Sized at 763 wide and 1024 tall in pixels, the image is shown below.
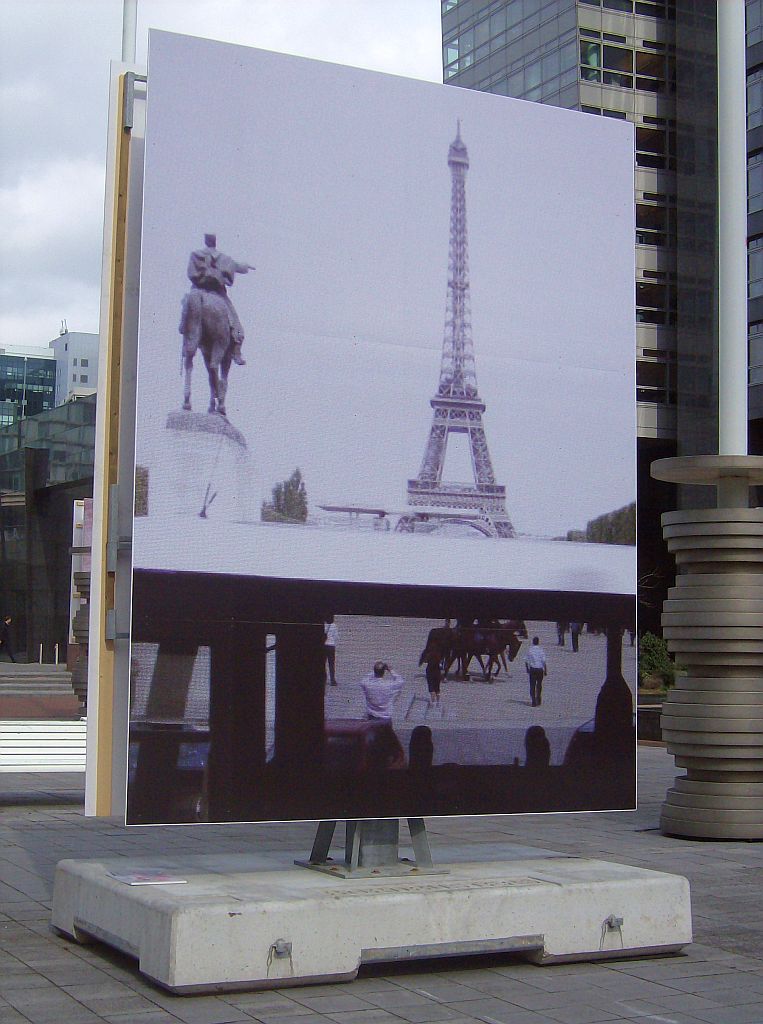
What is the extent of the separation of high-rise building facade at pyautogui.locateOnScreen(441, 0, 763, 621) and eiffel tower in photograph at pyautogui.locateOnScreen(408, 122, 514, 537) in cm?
4373

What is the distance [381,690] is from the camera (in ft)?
22.6

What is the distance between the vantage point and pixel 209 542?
6.54 m

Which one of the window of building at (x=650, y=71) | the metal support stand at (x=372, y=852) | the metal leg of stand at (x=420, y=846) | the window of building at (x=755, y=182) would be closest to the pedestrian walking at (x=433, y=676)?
the metal support stand at (x=372, y=852)

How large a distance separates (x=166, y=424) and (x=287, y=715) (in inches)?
60.6

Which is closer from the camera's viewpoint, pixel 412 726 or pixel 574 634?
pixel 412 726

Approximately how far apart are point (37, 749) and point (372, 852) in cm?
856

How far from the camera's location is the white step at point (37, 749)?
48.8 ft

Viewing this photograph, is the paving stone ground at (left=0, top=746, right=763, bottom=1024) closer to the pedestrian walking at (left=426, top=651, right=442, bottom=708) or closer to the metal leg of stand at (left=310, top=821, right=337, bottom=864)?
the metal leg of stand at (left=310, top=821, right=337, bottom=864)

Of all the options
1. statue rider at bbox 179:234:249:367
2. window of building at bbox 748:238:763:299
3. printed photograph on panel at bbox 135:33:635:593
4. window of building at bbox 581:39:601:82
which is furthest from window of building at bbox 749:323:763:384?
statue rider at bbox 179:234:249:367

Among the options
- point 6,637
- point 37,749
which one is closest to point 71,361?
point 6,637

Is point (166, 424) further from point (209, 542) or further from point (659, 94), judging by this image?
point (659, 94)

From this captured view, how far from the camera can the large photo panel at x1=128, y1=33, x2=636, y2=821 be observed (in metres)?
6.53

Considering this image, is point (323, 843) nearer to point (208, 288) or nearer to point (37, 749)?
point (208, 288)

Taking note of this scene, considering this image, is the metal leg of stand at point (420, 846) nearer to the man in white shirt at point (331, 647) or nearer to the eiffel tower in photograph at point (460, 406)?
the man in white shirt at point (331, 647)
